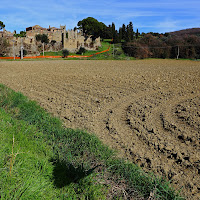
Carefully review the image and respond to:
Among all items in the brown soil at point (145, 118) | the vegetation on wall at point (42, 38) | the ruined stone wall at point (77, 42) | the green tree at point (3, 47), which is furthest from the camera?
the ruined stone wall at point (77, 42)

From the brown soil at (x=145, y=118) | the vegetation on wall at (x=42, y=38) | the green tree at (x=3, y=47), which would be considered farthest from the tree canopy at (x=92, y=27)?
the brown soil at (x=145, y=118)

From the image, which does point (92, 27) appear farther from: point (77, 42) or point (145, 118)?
point (145, 118)

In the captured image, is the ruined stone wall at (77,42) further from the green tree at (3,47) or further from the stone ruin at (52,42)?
the green tree at (3,47)

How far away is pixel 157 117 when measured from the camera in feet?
21.3

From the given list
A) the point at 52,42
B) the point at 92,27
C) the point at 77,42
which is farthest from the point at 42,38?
the point at 92,27

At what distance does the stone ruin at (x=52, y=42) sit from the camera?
5400cm

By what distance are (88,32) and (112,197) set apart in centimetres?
7525

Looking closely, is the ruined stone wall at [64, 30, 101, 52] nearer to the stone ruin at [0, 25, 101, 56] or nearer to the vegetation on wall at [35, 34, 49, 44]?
the stone ruin at [0, 25, 101, 56]

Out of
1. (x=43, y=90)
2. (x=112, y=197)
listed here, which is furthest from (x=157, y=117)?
(x=43, y=90)

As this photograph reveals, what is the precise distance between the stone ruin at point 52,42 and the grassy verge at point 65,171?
49.9 metres

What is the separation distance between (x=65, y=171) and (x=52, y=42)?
6274cm

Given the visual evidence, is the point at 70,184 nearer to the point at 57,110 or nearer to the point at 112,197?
the point at 112,197

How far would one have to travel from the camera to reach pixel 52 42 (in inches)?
2464

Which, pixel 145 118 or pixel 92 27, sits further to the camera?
A: pixel 92 27
